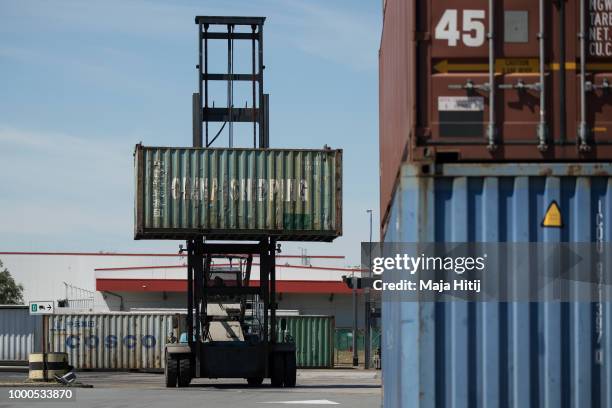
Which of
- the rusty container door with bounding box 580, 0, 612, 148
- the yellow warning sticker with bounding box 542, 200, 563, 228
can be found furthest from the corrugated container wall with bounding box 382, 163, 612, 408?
the rusty container door with bounding box 580, 0, 612, 148

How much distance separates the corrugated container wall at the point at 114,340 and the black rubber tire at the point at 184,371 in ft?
62.9

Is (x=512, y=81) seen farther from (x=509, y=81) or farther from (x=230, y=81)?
(x=230, y=81)

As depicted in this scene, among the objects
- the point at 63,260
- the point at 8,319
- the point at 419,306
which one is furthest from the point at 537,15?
the point at 63,260

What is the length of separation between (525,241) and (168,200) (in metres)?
20.7

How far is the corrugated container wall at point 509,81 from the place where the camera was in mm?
10070

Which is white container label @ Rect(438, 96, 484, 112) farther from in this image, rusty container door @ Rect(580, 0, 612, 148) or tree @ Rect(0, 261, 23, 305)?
tree @ Rect(0, 261, 23, 305)

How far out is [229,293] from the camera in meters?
30.7

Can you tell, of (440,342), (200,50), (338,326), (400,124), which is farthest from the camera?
(338,326)

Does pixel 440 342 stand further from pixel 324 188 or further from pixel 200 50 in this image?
pixel 200 50

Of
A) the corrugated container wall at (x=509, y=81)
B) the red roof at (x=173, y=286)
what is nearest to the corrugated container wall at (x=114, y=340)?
the red roof at (x=173, y=286)

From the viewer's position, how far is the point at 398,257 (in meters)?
10.3

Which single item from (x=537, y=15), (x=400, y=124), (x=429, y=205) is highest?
(x=537, y=15)

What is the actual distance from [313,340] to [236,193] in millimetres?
25588

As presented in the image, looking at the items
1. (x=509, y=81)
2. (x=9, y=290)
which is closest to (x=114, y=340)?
(x=509, y=81)
